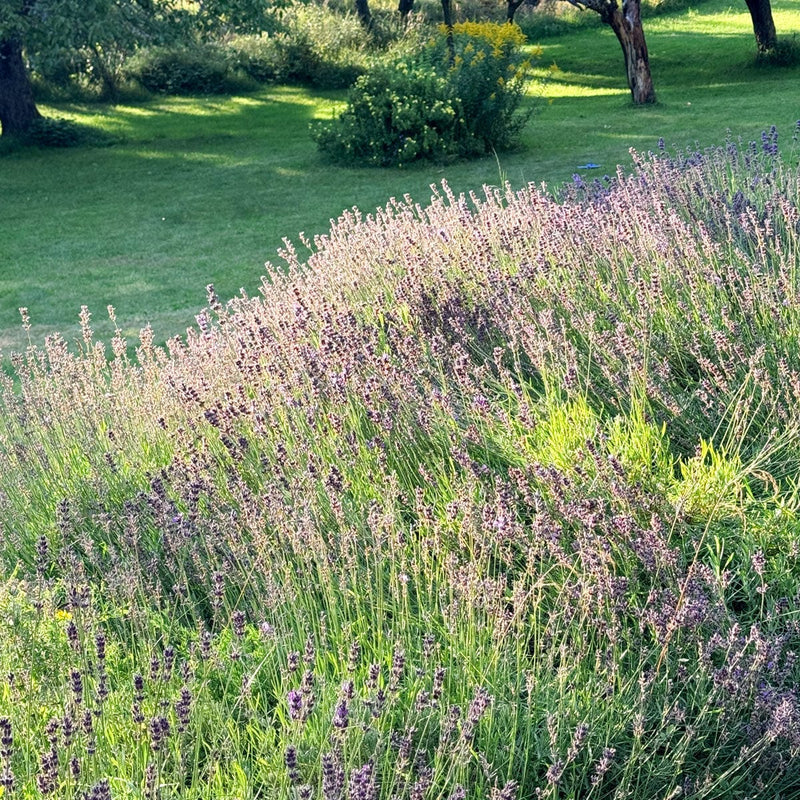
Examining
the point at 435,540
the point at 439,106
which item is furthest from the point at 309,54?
the point at 435,540

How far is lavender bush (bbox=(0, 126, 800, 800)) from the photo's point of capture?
2.38m

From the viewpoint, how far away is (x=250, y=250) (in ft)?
36.8

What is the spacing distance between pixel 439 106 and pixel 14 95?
861cm

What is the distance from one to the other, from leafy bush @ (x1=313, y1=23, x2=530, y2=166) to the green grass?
1.62 feet

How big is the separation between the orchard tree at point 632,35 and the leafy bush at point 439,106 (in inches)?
102

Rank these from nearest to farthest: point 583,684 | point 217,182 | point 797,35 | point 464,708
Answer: point 464,708 → point 583,684 → point 217,182 → point 797,35

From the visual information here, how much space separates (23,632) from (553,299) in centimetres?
291

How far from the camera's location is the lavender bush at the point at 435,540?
7.80 feet

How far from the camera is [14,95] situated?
18516mm

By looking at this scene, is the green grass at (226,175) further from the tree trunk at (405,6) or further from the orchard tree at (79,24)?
the tree trunk at (405,6)

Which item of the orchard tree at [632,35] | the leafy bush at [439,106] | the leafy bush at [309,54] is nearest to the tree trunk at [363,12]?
the leafy bush at [309,54]

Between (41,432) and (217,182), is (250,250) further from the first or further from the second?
(41,432)

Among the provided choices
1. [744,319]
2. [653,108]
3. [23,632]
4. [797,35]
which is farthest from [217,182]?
[797,35]

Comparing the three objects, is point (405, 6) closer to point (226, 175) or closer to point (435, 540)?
point (226, 175)
